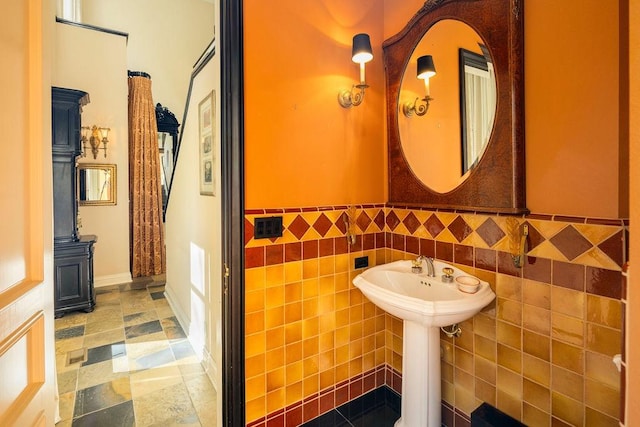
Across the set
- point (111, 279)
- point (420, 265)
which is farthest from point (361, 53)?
point (111, 279)

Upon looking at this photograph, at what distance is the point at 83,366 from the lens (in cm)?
237

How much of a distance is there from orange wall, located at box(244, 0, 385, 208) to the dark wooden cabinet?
2.80 m

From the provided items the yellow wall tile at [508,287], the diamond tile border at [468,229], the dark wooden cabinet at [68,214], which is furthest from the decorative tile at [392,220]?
the dark wooden cabinet at [68,214]

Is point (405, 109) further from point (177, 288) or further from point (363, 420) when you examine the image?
point (177, 288)

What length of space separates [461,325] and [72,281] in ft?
12.7

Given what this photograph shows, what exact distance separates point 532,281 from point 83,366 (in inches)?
121

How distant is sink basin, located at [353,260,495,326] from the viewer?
4.06 feet

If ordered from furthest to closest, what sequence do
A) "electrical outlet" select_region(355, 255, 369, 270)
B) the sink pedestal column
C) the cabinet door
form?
the cabinet door, "electrical outlet" select_region(355, 255, 369, 270), the sink pedestal column

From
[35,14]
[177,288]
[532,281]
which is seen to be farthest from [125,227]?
[532,281]

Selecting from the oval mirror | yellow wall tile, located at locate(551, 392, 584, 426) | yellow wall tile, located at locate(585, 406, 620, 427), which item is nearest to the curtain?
the oval mirror

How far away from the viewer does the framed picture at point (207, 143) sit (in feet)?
6.54

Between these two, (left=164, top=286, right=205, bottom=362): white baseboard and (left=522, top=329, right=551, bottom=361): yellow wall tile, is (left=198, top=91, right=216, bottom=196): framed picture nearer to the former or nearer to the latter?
(left=164, top=286, right=205, bottom=362): white baseboard

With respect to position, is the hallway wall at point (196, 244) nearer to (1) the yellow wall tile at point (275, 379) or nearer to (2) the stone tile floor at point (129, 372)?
(2) the stone tile floor at point (129, 372)

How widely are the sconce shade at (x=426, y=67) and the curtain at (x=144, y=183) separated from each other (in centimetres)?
441
